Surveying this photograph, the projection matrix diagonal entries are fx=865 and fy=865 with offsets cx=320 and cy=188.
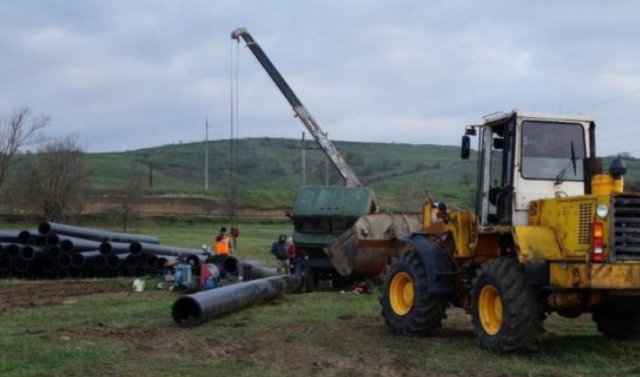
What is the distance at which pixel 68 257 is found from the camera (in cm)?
2353

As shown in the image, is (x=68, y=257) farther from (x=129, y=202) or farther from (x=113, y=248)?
(x=129, y=202)

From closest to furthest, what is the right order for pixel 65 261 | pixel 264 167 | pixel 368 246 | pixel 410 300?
pixel 410 300
pixel 368 246
pixel 65 261
pixel 264 167

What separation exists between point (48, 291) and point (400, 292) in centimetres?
993

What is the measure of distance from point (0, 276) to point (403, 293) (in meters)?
14.7

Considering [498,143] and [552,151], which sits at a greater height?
[498,143]

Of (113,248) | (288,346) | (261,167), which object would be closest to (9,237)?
(113,248)

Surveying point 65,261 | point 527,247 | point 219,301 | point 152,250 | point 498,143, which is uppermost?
point 498,143

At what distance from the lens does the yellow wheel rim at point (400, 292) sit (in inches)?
496

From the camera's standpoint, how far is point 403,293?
12766 millimetres

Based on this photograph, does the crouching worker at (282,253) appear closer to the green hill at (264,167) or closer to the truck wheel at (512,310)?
the truck wheel at (512,310)

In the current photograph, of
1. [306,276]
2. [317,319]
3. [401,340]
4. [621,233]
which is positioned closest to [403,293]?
[401,340]

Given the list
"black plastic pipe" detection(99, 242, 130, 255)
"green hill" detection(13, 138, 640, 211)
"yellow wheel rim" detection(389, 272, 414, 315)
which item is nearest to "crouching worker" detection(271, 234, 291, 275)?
"black plastic pipe" detection(99, 242, 130, 255)

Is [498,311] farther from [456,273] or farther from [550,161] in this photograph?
[550,161]

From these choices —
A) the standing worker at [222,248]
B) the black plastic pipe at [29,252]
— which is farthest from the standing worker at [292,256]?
the black plastic pipe at [29,252]
